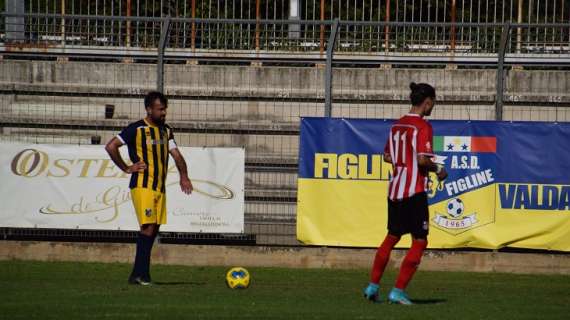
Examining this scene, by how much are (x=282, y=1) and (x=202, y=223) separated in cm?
621

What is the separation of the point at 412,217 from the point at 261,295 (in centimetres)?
171

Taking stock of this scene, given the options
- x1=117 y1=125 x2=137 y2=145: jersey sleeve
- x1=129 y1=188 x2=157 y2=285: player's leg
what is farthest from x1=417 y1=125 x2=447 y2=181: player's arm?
x1=117 y1=125 x2=137 y2=145: jersey sleeve

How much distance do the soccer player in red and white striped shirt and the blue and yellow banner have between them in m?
3.95

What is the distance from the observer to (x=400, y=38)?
1471cm

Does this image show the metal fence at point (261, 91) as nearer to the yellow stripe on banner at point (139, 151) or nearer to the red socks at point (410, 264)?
the yellow stripe on banner at point (139, 151)

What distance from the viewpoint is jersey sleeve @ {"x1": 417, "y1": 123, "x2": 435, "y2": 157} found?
9086 mm

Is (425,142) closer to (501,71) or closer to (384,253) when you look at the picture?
(384,253)

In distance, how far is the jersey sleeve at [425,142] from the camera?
29.8 ft

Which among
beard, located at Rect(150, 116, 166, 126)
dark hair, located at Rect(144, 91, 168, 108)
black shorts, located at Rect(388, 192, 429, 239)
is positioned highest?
dark hair, located at Rect(144, 91, 168, 108)

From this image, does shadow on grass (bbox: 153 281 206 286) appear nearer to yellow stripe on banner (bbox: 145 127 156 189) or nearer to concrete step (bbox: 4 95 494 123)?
yellow stripe on banner (bbox: 145 127 156 189)

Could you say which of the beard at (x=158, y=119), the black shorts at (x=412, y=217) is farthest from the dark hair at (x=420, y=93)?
the beard at (x=158, y=119)

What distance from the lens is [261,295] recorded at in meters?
9.95

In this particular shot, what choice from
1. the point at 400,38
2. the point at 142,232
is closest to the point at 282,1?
the point at 400,38

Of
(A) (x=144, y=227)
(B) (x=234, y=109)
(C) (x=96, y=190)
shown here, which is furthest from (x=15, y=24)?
(A) (x=144, y=227)
